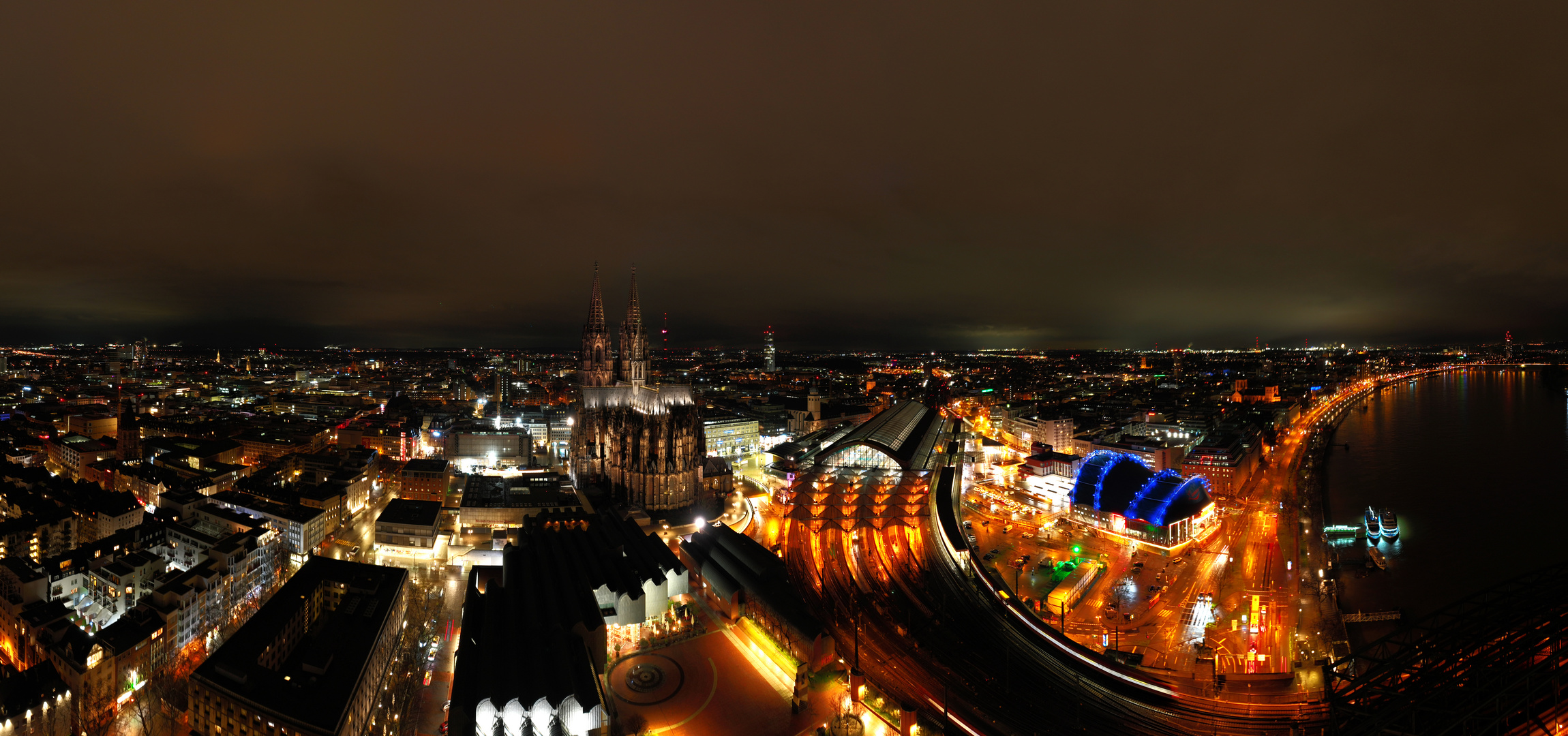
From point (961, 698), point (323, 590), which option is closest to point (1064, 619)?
point (961, 698)

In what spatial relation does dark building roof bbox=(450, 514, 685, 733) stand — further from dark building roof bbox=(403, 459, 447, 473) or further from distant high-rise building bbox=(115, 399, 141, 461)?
distant high-rise building bbox=(115, 399, 141, 461)

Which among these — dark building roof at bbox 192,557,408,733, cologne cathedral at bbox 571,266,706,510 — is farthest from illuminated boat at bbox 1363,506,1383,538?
dark building roof at bbox 192,557,408,733

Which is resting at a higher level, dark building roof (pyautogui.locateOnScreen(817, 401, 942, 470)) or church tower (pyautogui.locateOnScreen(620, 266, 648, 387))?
church tower (pyautogui.locateOnScreen(620, 266, 648, 387))

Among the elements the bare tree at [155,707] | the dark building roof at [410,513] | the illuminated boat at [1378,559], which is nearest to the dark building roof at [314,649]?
the bare tree at [155,707]

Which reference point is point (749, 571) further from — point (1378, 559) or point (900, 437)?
point (1378, 559)

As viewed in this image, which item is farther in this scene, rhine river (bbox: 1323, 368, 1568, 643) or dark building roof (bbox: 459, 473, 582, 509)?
dark building roof (bbox: 459, 473, 582, 509)

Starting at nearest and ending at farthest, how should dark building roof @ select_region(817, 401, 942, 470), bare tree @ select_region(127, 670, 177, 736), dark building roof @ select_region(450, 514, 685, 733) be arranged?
1. dark building roof @ select_region(450, 514, 685, 733)
2. bare tree @ select_region(127, 670, 177, 736)
3. dark building roof @ select_region(817, 401, 942, 470)

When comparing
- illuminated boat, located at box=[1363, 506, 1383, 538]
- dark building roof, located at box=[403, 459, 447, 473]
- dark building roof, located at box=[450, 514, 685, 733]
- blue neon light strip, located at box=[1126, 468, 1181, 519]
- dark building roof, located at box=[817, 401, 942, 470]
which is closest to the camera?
dark building roof, located at box=[450, 514, 685, 733]
